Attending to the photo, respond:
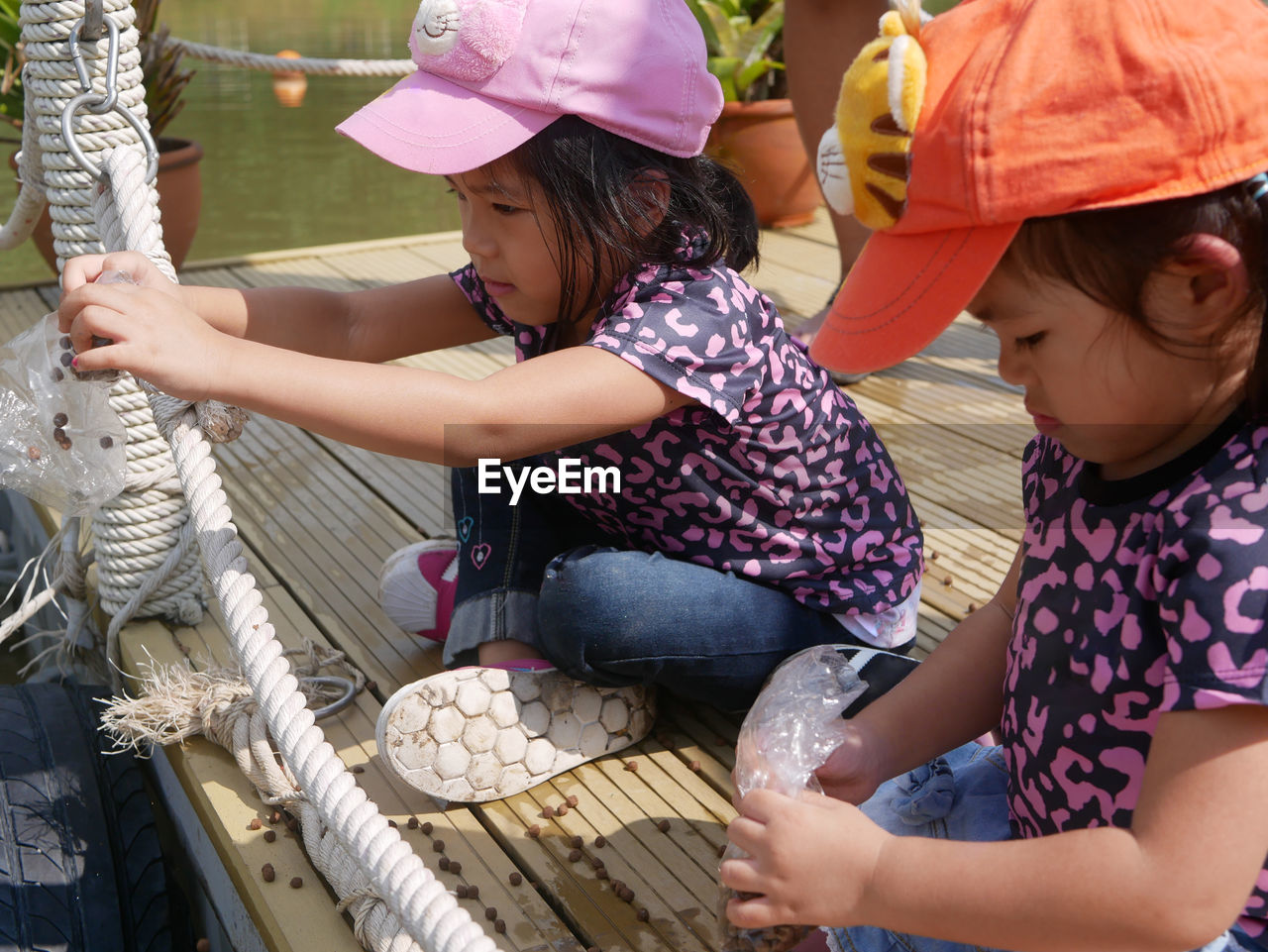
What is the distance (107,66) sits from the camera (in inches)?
60.2

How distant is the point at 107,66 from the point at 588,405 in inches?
30.3

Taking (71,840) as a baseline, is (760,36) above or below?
above

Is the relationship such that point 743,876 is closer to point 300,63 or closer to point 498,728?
point 498,728

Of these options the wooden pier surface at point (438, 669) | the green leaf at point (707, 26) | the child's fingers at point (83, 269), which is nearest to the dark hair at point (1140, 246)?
the wooden pier surface at point (438, 669)

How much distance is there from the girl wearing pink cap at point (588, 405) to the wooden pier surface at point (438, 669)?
78 mm

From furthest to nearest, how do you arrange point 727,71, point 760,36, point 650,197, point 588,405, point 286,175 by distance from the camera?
point 286,175, point 760,36, point 727,71, point 650,197, point 588,405

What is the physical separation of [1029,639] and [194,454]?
854 mm

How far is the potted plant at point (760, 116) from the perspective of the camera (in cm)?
370

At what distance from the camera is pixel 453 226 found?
4793 mm

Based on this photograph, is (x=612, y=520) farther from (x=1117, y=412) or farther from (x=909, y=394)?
(x=909, y=394)

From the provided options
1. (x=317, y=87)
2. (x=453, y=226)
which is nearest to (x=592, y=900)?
(x=453, y=226)

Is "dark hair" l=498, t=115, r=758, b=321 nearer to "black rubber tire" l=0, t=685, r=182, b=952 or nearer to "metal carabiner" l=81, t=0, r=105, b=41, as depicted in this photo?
"metal carabiner" l=81, t=0, r=105, b=41

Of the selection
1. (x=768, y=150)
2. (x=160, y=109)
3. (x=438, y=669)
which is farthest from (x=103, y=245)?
(x=768, y=150)

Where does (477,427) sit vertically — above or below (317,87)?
above
